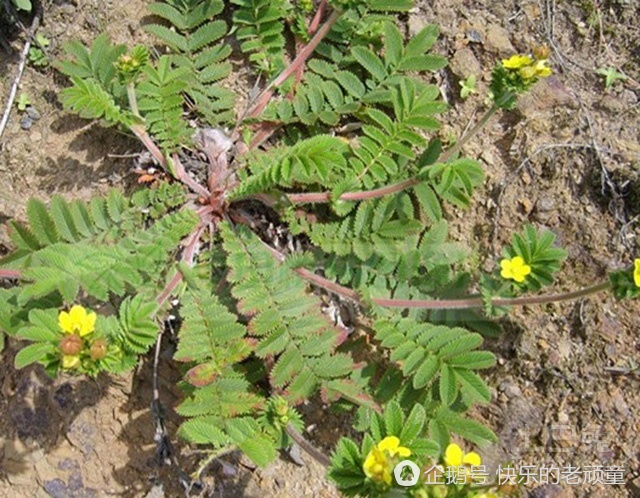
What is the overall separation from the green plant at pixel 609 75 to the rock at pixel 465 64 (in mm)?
719

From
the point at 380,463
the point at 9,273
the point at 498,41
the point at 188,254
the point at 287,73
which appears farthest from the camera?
the point at 498,41

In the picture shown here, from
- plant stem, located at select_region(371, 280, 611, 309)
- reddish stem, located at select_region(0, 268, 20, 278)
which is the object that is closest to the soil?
plant stem, located at select_region(371, 280, 611, 309)

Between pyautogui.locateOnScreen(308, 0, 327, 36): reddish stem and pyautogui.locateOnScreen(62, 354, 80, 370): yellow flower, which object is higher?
pyautogui.locateOnScreen(308, 0, 327, 36): reddish stem

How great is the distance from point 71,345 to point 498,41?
10.4 feet

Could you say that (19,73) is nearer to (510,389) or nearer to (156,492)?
(156,492)

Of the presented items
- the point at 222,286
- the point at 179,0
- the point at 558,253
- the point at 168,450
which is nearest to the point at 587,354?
the point at 558,253

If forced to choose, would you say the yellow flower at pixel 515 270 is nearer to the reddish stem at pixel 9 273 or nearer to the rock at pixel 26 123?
the reddish stem at pixel 9 273

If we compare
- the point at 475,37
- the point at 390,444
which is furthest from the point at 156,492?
the point at 475,37

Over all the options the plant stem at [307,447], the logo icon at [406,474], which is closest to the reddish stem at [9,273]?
the plant stem at [307,447]

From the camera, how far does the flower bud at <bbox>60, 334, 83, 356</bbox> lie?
2.80 metres

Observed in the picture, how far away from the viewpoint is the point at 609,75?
4336 millimetres

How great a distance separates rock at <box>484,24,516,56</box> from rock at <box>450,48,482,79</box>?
127 millimetres

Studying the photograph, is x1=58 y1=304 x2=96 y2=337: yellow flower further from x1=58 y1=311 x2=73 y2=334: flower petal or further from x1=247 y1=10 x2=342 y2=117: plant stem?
x1=247 y1=10 x2=342 y2=117: plant stem

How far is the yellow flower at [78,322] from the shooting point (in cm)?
290
